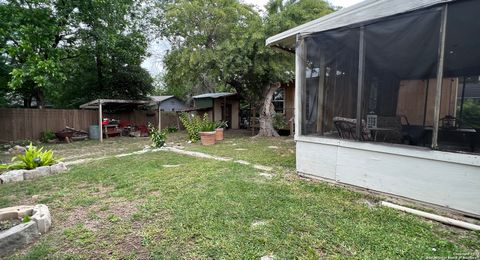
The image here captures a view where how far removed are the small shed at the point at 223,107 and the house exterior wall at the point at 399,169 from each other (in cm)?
1052

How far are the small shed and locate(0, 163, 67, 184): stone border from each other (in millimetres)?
9655

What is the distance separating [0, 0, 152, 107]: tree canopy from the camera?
795 centimetres

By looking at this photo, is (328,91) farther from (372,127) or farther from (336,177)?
(336,177)

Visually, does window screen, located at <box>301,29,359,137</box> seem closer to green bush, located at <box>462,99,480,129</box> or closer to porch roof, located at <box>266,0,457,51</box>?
porch roof, located at <box>266,0,457,51</box>

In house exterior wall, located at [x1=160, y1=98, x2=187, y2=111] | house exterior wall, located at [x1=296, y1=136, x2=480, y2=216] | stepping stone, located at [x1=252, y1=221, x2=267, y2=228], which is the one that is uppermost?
house exterior wall, located at [x1=160, y1=98, x2=187, y2=111]

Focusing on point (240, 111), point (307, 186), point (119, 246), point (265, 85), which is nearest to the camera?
point (119, 246)

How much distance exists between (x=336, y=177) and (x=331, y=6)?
24.0ft

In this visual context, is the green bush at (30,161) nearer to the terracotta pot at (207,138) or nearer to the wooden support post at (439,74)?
the terracotta pot at (207,138)

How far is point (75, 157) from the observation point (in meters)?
6.66

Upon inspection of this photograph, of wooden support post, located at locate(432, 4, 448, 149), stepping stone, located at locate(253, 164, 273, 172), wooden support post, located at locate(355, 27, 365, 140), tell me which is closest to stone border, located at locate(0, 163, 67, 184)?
stepping stone, located at locate(253, 164, 273, 172)

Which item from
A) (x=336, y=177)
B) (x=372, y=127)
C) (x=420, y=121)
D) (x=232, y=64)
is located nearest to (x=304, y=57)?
(x=372, y=127)

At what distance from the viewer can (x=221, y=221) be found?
263cm

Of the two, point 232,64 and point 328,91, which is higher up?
point 232,64

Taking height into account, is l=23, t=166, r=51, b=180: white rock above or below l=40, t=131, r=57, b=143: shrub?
below
